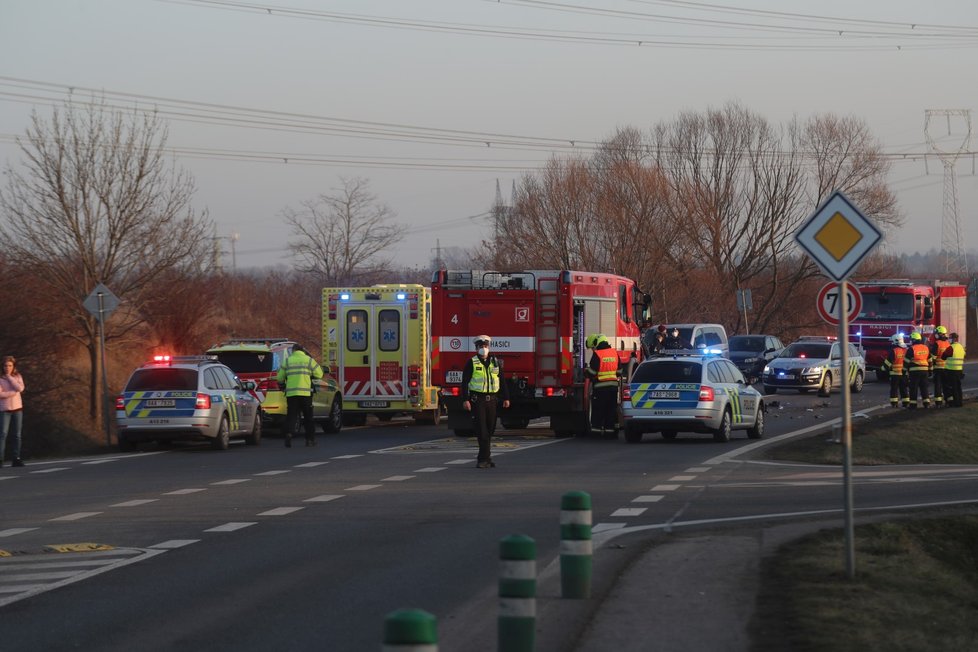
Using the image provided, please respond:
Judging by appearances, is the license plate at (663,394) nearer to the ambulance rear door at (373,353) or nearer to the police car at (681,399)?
the police car at (681,399)

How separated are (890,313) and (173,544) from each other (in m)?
43.6

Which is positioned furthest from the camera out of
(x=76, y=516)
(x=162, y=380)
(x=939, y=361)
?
(x=939, y=361)

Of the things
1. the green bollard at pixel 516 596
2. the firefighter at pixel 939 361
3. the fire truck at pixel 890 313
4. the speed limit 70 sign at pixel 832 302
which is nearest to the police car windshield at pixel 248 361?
the speed limit 70 sign at pixel 832 302

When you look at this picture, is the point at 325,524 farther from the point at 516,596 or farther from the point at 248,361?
the point at 248,361

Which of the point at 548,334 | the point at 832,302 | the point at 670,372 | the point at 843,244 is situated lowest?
the point at 670,372

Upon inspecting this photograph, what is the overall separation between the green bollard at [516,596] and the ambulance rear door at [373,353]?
2573 cm

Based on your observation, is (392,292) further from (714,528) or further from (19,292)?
(714,528)

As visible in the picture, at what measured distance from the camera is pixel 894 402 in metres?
37.0

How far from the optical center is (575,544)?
978cm

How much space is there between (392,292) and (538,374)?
21.6 feet

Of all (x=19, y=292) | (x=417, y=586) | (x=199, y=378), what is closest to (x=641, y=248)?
(x=19, y=292)

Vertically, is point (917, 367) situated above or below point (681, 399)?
above

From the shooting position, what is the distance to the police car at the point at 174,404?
84.4 ft

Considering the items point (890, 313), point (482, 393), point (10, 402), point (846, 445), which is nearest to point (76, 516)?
point (482, 393)
